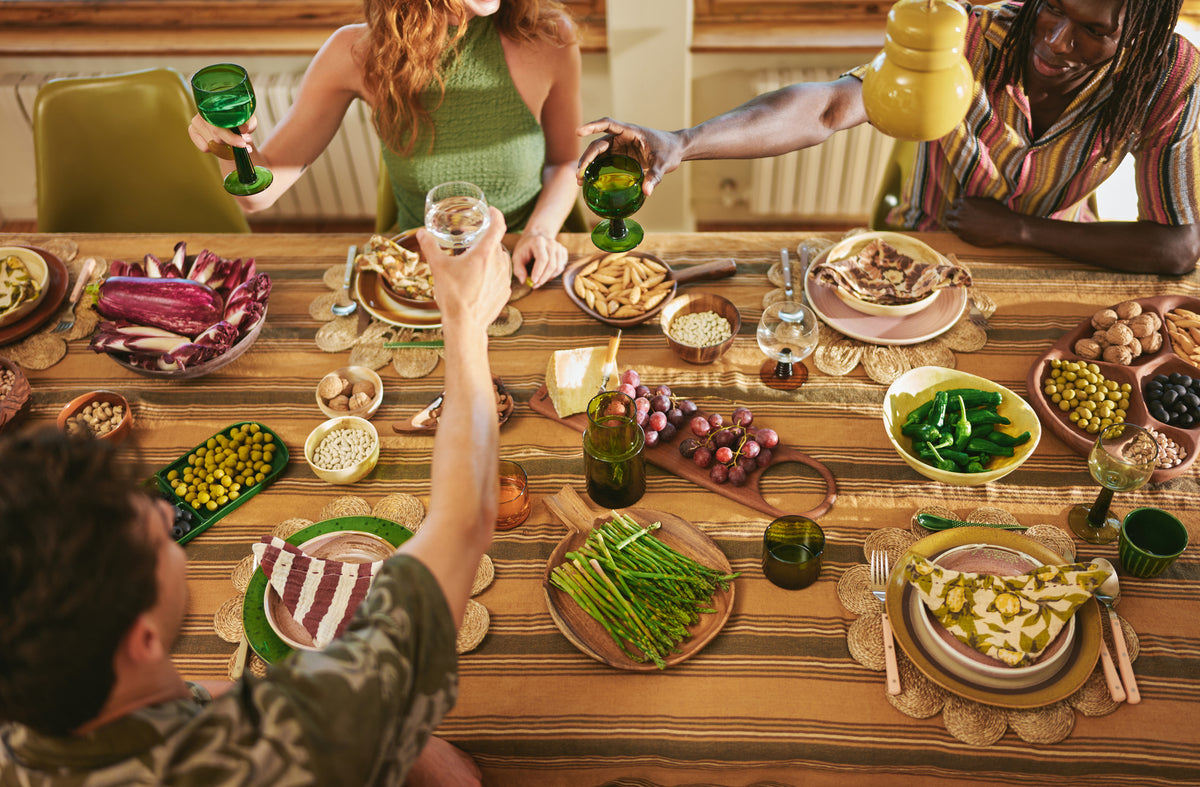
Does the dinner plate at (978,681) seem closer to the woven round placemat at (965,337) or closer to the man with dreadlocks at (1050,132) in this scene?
the woven round placemat at (965,337)

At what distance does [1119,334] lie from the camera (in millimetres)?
1743

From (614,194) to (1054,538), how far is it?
1.07m

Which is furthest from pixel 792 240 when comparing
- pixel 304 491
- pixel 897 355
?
pixel 304 491

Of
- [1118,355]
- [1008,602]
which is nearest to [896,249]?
[1118,355]

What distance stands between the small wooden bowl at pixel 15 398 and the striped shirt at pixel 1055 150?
221 cm

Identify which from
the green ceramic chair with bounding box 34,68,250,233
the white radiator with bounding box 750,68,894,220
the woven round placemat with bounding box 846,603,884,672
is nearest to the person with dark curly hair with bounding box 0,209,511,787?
the woven round placemat with bounding box 846,603,884,672

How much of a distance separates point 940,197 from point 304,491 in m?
1.91

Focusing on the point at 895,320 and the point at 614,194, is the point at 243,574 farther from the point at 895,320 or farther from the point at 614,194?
the point at 895,320

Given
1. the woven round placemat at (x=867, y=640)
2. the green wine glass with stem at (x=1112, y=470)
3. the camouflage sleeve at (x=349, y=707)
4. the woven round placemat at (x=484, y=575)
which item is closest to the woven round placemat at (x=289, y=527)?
the woven round placemat at (x=484, y=575)

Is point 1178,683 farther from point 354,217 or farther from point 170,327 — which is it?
point 354,217

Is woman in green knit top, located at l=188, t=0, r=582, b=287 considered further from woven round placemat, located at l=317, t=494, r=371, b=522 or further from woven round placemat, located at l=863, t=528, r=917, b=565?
woven round placemat, located at l=863, t=528, r=917, b=565

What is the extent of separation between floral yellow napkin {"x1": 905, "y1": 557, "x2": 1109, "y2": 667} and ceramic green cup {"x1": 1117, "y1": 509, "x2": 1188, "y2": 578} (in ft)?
0.44

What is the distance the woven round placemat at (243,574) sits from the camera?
59.2 inches

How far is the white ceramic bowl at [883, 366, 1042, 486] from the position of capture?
156cm
